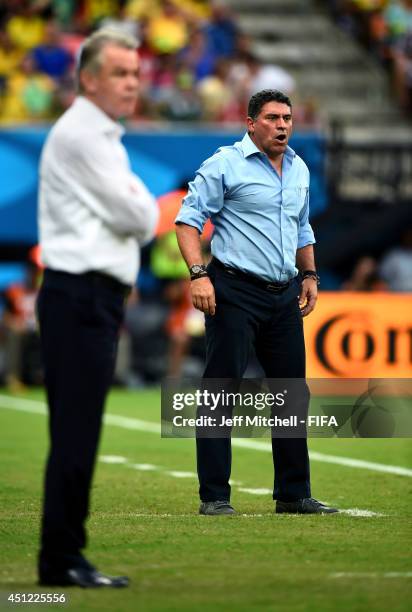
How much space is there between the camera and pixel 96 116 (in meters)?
6.23

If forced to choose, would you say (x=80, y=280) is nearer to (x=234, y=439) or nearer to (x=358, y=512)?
(x=358, y=512)

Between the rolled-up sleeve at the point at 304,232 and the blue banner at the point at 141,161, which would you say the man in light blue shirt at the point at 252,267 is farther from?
the blue banner at the point at 141,161

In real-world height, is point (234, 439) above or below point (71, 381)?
below

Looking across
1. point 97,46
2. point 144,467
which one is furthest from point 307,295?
point 144,467

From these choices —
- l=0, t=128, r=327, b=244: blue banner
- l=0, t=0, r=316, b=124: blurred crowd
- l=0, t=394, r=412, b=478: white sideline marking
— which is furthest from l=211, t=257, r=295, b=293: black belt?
l=0, t=0, r=316, b=124: blurred crowd

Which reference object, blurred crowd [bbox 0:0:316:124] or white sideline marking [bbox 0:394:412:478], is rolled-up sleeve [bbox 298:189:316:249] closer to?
white sideline marking [bbox 0:394:412:478]

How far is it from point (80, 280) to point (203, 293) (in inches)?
90.7

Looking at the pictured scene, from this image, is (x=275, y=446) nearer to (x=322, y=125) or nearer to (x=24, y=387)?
(x=24, y=387)

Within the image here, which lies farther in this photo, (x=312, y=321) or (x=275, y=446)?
(x=312, y=321)

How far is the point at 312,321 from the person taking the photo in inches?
750

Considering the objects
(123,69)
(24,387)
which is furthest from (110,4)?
(123,69)

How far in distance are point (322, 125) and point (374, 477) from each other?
1281cm

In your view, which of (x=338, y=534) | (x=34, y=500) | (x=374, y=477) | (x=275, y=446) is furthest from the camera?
(x=374, y=477)

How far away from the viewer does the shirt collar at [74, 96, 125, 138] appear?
6.23 m
